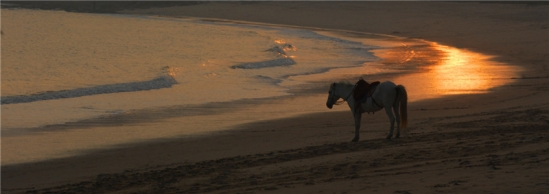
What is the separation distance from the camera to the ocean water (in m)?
14.4

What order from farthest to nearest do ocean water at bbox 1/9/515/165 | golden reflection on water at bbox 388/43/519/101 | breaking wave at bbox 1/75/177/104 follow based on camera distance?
golden reflection on water at bbox 388/43/519/101, breaking wave at bbox 1/75/177/104, ocean water at bbox 1/9/515/165

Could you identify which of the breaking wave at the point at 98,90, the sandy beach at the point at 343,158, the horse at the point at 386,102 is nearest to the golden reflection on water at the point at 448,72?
the sandy beach at the point at 343,158

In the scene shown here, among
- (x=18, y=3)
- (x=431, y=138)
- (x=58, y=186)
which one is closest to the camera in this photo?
(x=58, y=186)

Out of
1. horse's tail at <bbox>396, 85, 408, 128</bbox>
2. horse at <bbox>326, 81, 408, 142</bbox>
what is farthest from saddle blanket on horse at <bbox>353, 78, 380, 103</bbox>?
horse's tail at <bbox>396, 85, 408, 128</bbox>

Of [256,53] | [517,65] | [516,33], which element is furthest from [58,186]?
[516,33]

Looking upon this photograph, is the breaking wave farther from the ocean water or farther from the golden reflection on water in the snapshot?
the golden reflection on water

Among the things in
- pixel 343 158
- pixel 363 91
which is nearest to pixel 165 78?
pixel 363 91

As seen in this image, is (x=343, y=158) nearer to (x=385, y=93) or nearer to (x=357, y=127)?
(x=357, y=127)

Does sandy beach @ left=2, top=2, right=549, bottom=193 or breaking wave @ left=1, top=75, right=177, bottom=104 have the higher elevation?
sandy beach @ left=2, top=2, right=549, bottom=193

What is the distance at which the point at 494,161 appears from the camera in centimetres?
909

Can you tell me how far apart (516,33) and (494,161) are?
3642 centimetres

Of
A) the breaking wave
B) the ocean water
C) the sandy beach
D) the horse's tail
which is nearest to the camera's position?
the sandy beach

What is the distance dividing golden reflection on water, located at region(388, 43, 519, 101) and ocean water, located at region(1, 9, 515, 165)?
0.32ft

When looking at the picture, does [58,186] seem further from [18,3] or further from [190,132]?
[18,3]
